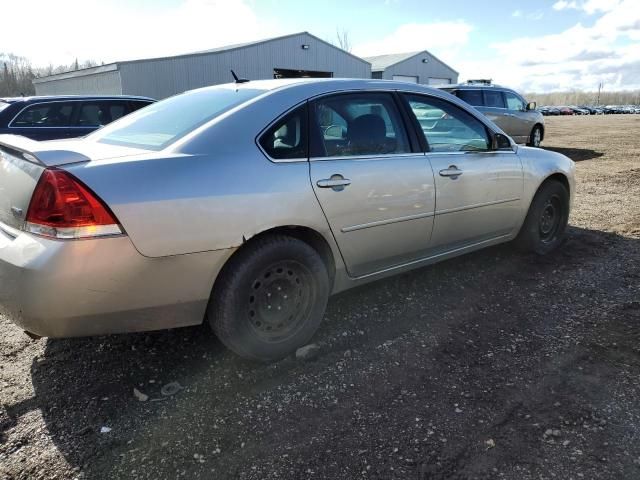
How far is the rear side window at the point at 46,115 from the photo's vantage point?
24.2 feet

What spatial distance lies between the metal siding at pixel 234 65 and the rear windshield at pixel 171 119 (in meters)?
22.2

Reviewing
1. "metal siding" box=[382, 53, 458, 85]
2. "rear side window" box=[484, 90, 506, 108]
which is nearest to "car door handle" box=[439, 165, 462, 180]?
"rear side window" box=[484, 90, 506, 108]

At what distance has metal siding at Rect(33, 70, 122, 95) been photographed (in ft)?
79.4

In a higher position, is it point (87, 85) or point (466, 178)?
point (87, 85)

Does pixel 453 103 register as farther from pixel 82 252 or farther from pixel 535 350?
pixel 82 252

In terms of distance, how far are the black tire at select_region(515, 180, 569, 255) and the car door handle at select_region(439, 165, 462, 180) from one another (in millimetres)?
1324

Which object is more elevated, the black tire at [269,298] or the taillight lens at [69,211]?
the taillight lens at [69,211]

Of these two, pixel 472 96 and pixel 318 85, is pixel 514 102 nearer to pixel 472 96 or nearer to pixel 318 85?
pixel 472 96

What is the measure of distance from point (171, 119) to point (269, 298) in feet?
4.26

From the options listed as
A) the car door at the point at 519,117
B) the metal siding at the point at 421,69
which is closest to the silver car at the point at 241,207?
the car door at the point at 519,117

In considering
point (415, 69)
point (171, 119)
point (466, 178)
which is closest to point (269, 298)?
point (171, 119)

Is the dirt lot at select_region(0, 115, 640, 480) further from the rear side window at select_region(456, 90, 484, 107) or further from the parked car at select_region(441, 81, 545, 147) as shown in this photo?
the parked car at select_region(441, 81, 545, 147)

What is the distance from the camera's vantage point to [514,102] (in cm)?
1436

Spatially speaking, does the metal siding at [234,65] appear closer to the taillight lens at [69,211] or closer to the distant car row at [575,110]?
the taillight lens at [69,211]
